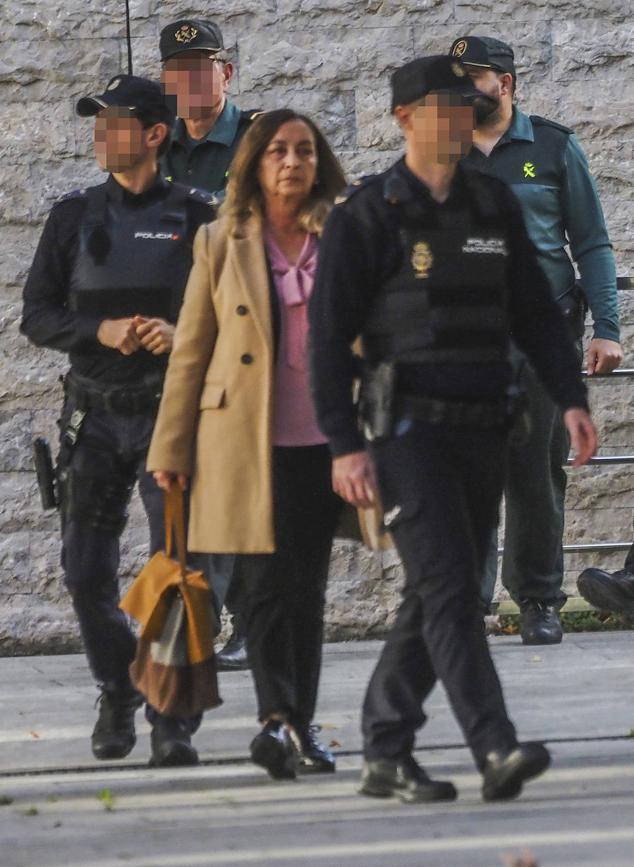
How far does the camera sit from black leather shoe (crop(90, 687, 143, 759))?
5863 mm

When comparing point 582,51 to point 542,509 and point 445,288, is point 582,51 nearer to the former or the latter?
point 542,509

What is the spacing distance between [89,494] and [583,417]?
1.51m

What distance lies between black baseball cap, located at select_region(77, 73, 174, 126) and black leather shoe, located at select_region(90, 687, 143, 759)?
1.61 meters

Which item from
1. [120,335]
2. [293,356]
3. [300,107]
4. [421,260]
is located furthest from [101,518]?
[300,107]

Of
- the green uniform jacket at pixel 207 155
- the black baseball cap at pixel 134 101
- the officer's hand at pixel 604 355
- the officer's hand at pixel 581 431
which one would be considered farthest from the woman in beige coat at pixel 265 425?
the officer's hand at pixel 604 355

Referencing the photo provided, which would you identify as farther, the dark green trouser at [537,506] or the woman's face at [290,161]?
the dark green trouser at [537,506]

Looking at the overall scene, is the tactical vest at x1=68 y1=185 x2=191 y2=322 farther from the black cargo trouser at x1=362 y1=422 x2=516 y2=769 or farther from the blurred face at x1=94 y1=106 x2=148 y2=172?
the black cargo trouser at x1=362 y1=422 x2=516 y2=769

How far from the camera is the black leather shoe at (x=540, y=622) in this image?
7715mm

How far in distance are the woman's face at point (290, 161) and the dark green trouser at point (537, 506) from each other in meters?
2.19

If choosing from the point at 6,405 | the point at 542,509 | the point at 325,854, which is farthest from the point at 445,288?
the point at 6,405

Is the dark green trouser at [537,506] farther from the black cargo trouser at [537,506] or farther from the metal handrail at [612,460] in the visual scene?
the metal handrail at [612,460]

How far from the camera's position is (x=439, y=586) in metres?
4.93

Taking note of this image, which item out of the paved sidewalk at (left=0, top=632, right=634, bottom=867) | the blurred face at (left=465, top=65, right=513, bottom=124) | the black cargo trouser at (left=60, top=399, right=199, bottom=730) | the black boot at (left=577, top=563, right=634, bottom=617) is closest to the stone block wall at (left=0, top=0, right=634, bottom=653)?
the black boot at (left=577, top=563, right=634, bottom=617)

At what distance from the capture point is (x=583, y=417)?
5.16m
